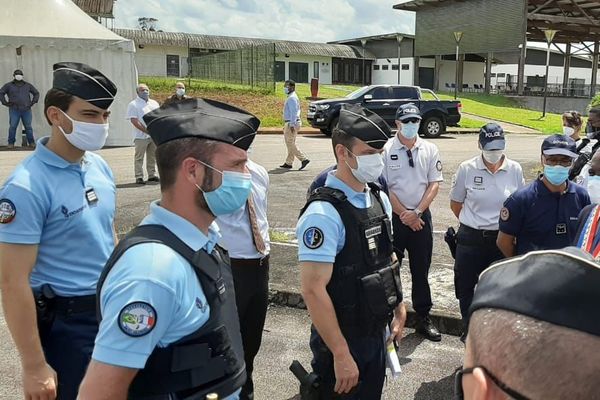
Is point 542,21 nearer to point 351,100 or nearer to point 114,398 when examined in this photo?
point 351,100

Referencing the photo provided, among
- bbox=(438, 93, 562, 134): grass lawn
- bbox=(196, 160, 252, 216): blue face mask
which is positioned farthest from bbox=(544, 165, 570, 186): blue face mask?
bbox=(438, 93, 562, 134): grass lawn

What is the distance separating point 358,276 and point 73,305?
1.32 meters

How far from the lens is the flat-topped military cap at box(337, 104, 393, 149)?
116 inches

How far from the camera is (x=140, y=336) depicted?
1.52 meters

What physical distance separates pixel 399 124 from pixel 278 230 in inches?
113

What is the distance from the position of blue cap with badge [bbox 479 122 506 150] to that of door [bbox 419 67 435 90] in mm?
40742

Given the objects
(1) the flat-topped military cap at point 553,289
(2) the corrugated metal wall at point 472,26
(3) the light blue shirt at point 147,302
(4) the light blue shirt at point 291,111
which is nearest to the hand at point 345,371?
(3) the light blue shirt at point 147,302

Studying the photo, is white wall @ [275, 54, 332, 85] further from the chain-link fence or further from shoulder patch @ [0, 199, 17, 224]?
shoulder patch @ [0, 199, 17, 224]

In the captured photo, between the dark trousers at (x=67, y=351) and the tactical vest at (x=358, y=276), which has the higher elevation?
the tactical vest at (x=358, y=276)

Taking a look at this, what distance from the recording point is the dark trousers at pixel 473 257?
447 cm

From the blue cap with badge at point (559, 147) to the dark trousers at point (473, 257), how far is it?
2.98 feet

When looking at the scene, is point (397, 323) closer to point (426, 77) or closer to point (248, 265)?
point (248, 265)

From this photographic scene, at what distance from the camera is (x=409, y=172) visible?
5086mm

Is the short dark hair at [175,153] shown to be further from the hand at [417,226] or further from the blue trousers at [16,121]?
the blue trousers at [16,121]
